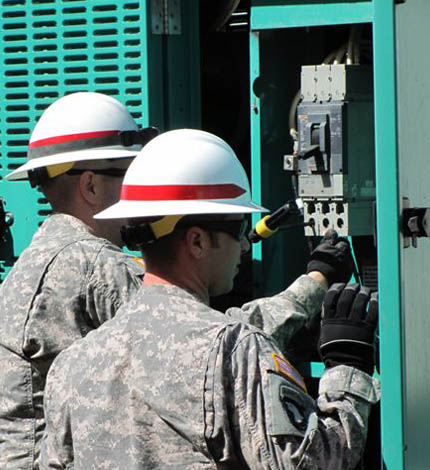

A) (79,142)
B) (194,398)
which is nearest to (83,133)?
(79,142)

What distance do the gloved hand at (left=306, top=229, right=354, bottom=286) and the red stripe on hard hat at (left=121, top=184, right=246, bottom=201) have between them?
0.82 metres

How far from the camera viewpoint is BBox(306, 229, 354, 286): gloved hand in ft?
10.4

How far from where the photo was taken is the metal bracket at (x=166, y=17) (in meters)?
3.49

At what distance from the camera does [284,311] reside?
3064 mm

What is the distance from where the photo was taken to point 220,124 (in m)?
3.99

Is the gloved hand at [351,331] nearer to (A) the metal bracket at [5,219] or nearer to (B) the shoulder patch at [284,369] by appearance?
(B) the shoulder patch at [284,369]

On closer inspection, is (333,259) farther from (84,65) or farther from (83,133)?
(84,65)

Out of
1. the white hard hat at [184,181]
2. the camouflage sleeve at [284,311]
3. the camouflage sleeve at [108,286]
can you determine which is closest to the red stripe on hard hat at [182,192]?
the white hard hat at [184,181]

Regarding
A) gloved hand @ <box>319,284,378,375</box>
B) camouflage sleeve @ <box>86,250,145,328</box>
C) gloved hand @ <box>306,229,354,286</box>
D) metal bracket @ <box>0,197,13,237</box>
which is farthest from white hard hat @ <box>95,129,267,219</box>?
metal bracket @ <box>0,197,13,237</box>

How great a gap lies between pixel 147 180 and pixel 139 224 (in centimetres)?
10

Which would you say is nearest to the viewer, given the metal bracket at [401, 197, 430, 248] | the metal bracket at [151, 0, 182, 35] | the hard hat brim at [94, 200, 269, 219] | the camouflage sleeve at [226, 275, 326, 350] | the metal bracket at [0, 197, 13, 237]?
the hard hat brim at [94, 200, 269, 219]

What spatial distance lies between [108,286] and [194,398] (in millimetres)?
766

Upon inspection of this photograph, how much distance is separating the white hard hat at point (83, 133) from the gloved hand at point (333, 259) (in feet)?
1.89

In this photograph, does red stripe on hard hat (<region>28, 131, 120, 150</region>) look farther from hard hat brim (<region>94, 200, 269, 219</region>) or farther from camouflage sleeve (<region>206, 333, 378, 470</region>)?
camouflage sleeve (<region>206, 333, 378, 470</region>)
